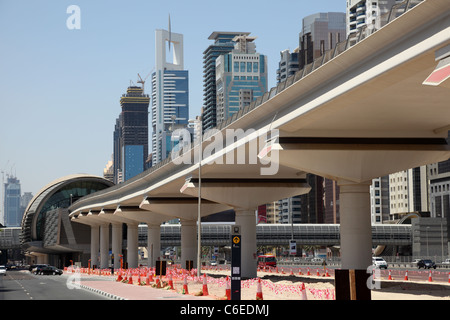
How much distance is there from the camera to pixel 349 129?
36.8 meters

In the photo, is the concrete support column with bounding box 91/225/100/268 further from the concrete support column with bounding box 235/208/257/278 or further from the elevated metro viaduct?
the concrete support column with bounding box 235/208/257/278

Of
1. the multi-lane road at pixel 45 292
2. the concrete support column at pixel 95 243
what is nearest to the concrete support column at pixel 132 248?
the concrete support column at pixel 95 243

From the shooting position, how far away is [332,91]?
28.4 m

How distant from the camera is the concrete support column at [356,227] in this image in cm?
3856

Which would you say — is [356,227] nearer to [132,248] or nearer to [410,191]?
[132,248]

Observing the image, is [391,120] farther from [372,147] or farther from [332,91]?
[332,91]

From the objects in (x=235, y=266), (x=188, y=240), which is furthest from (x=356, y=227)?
(x=188, y=240)

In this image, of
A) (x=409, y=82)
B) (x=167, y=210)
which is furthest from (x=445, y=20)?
(x=167, y=210)

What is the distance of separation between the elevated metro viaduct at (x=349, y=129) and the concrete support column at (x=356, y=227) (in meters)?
0.05

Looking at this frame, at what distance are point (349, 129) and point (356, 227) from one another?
537 cm

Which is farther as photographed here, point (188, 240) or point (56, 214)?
point (56, 214)

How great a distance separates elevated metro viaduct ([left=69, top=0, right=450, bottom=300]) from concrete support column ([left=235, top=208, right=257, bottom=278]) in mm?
79

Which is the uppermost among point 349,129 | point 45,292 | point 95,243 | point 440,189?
point 440,189
